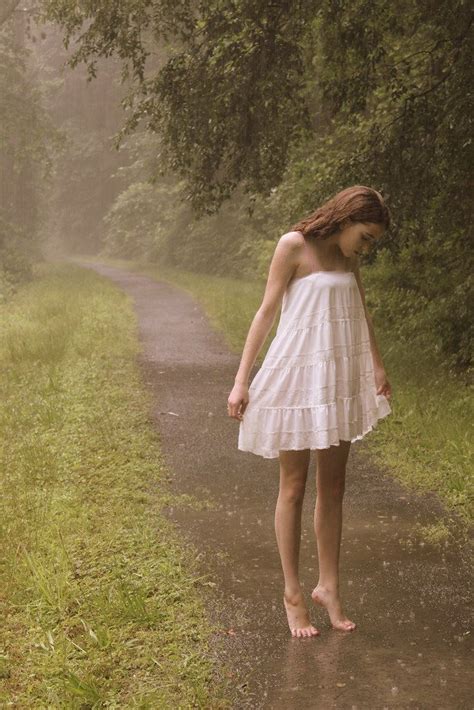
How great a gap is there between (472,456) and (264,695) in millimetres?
3761

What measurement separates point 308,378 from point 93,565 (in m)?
1.88

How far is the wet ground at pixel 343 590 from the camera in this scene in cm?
→ 379

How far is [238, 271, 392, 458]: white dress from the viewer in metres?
4.11

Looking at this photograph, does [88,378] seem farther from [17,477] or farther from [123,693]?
[123,693]

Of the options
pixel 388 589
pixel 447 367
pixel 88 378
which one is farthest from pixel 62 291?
pixel 388 589

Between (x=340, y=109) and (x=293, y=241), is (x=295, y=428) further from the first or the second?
(x=340, y=109)

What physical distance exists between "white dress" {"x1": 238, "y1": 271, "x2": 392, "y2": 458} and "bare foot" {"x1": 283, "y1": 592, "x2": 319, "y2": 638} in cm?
71

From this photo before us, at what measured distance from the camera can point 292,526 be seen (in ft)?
14.1

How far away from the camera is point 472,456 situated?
7051mm

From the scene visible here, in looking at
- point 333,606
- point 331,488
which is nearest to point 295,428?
point 331,488

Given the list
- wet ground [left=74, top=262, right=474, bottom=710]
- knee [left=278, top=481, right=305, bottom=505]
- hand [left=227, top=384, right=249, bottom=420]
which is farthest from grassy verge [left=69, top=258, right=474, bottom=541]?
hand [left=227, top=384, right=249, bottom=420]

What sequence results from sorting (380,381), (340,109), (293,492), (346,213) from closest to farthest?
1. (346,213)
2. (293,492)
3. (380,381)
4. (340,109)

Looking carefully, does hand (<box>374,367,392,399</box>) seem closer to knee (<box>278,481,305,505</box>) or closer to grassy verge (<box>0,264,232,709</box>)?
knee (<box>278,481,305,505</box>)

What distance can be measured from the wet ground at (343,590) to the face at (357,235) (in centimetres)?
176
